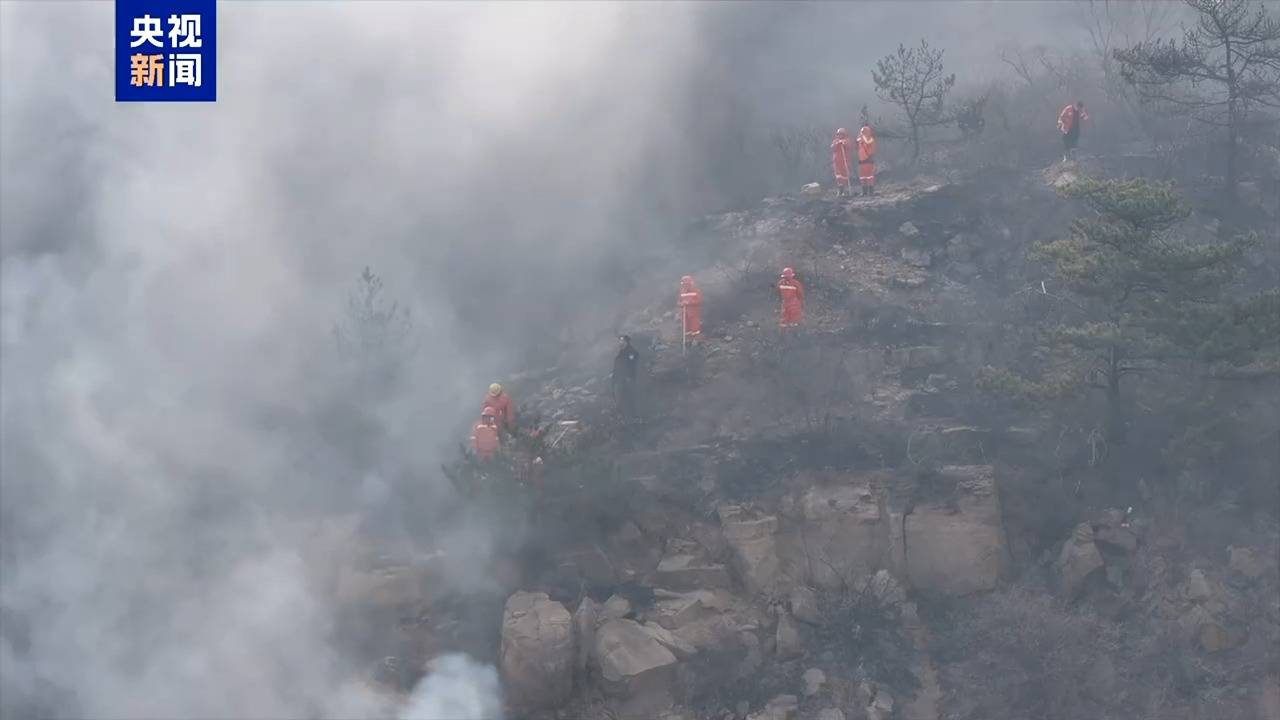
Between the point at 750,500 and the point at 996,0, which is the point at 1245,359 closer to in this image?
the point at 750,500

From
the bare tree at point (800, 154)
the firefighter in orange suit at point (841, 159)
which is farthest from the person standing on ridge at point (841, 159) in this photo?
the bare tree at point (800, 154)

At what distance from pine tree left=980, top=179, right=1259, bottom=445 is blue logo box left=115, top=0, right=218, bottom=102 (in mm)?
9998

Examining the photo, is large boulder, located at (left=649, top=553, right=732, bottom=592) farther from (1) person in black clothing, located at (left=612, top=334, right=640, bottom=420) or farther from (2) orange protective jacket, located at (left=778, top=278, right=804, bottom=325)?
(2) orange protective jacket, located at (left=778, top=278, right=804, bottom=325)

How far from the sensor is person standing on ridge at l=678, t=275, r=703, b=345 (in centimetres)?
1469

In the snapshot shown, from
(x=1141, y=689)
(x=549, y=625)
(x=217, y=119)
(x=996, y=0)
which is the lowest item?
(x=1141, y=689)

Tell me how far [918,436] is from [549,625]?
4308 millimetres

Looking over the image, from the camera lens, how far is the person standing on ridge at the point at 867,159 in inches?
655

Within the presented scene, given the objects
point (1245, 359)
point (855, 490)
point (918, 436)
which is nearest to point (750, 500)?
point (855, 490)

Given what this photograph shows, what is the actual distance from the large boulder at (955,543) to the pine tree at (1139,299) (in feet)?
4.00

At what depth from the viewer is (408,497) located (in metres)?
13.5

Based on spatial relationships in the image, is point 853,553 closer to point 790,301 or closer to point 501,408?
point 790,301

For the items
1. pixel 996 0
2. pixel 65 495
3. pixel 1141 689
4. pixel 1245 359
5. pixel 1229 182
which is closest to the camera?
pixel 1141 689

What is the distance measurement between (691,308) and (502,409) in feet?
9.19

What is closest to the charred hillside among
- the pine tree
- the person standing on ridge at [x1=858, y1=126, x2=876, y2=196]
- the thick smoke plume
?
the pine tree
